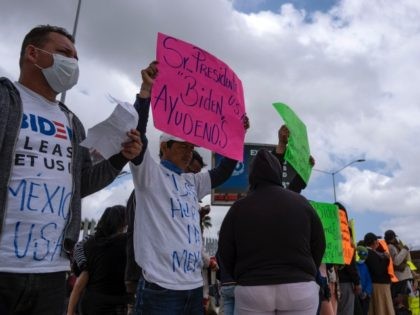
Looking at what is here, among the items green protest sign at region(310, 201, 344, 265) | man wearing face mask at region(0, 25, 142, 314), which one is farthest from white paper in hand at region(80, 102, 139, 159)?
green protest sign at region(310, 201, 344, 265)

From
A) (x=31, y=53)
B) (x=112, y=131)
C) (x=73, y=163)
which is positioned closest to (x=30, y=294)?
(x=73, y=163)

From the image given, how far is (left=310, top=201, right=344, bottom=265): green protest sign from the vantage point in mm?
5230

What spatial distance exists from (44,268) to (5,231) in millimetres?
213

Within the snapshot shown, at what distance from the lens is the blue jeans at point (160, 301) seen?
249 cm

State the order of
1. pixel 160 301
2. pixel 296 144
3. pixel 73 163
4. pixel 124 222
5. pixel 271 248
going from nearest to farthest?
1. pixel 73 163
2. pixel 160 301
3. pixel 271 248
4. pixel 296 144
5. pixel 124 222

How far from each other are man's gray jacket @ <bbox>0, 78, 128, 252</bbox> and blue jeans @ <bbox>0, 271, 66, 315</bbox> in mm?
175

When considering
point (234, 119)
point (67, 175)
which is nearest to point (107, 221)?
point (234, 119)

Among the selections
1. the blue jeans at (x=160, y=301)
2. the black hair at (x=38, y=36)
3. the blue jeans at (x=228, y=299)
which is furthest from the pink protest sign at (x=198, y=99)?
the blue jeans at (x=228, y=299)

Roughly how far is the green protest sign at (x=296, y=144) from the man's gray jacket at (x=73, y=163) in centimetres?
189

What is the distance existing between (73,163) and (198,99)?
1359 mm

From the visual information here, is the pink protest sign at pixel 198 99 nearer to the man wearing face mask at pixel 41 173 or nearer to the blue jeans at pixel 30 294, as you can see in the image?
the man wearing face mask at pixel 41 173

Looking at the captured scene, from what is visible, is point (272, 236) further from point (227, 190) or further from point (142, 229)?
point (227, 190)

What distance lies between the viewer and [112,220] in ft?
13.4

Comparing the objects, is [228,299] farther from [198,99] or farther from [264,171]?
[198,99]
